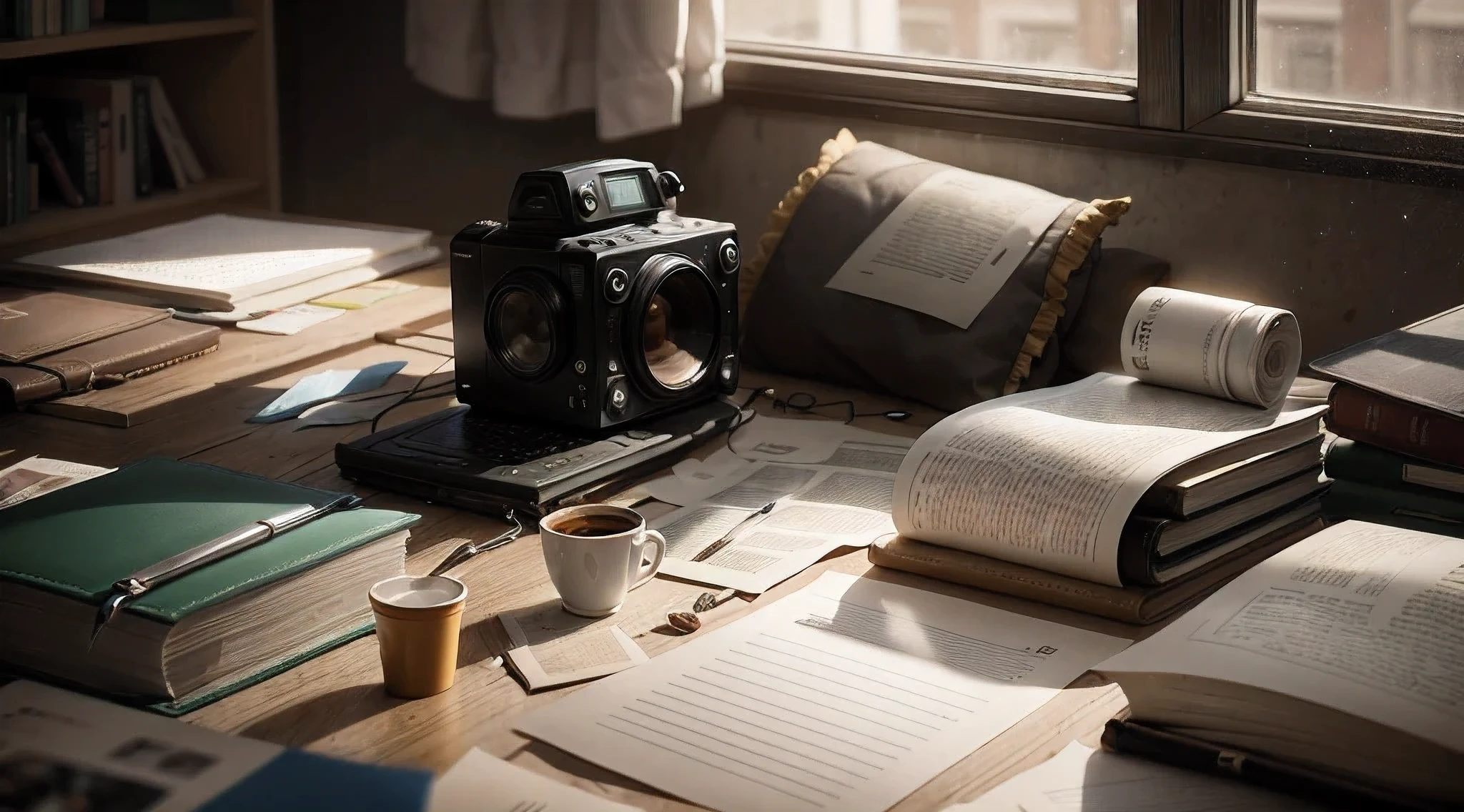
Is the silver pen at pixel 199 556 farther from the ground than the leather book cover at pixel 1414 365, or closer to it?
closer to it

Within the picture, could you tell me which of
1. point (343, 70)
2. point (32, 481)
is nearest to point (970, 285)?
point (32, 481)

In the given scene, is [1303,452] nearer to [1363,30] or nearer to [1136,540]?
[1136,540]

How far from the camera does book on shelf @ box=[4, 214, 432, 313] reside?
6.17 ft

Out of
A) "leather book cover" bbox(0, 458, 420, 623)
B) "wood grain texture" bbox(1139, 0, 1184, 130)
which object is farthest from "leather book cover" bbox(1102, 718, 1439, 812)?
"wood grain texture" bbox(1139, 0, 1184, 130)

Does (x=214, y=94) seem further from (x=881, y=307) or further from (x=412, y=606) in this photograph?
(x=412, y=606)

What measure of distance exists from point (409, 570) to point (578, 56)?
1.29 meters

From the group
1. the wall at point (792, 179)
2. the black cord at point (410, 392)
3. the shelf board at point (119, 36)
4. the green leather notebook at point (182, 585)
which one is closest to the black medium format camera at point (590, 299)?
the black cord at point (410, 392)

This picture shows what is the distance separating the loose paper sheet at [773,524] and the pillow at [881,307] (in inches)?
9.9

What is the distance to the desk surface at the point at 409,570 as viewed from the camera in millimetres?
907

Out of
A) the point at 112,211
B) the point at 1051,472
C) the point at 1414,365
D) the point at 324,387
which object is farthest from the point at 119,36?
the point at 1414,365

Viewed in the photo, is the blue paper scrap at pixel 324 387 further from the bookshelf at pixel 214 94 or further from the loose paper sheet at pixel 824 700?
the bookshelf at pixel 214 94

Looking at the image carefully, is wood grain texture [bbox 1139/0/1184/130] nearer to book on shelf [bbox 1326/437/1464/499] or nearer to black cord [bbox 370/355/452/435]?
book on shelf [bbox 1326/437/1464/499]

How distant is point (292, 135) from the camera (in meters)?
2.86

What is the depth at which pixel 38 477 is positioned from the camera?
132 centimetres
